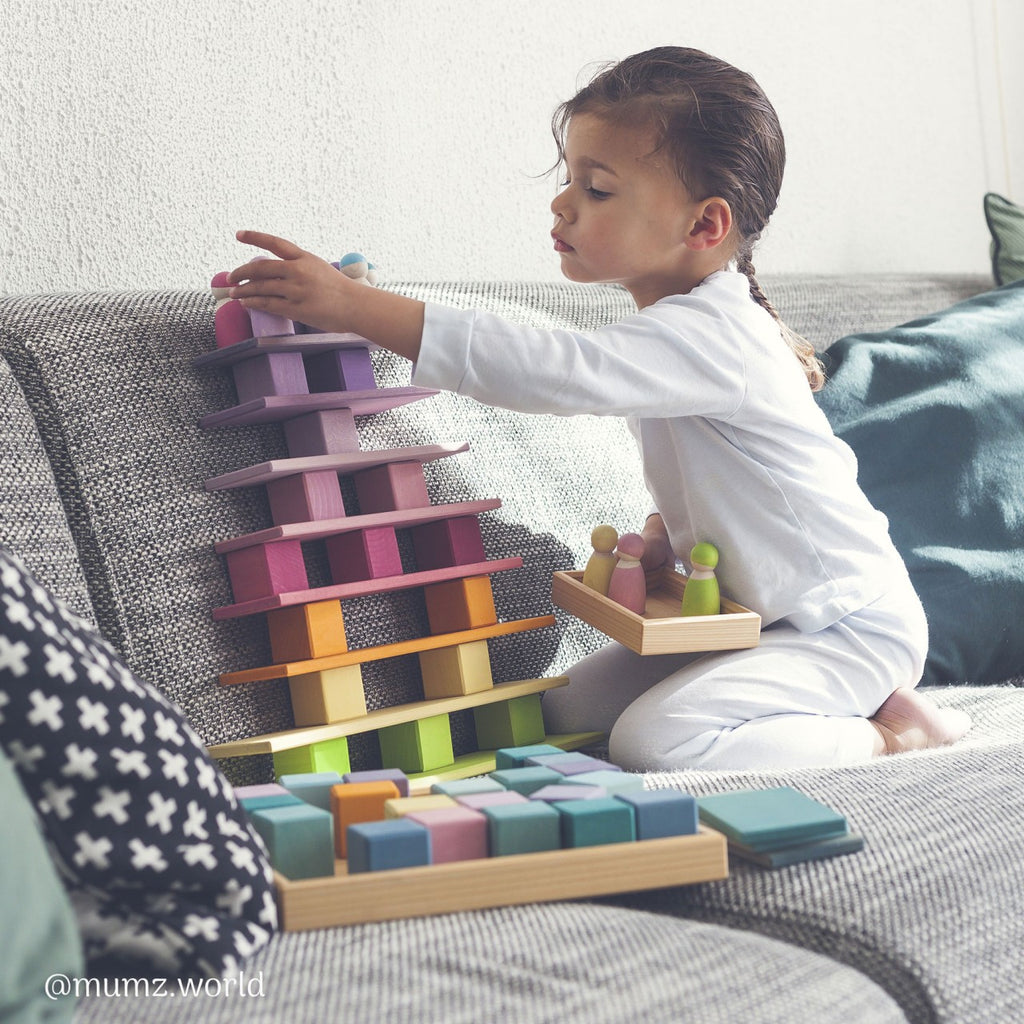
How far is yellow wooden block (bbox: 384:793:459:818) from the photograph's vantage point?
0.72m

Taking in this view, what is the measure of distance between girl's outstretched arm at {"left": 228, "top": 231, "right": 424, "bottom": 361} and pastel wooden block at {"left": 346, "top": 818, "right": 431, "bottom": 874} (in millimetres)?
514

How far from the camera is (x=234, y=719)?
1045 mm

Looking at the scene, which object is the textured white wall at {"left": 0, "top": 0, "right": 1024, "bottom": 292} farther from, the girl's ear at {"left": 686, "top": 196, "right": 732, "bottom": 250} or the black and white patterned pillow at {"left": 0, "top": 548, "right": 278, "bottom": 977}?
the black and white patterned pillow at {"left": 0, "top": 548, "right": 278, "bottom": 977}

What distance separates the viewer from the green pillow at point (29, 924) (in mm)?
493

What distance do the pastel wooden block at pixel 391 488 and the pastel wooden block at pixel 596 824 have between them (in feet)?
1.62

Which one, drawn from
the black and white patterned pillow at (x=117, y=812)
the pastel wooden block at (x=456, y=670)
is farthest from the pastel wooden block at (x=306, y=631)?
the black and white patterned pillow at (x=117, y=812)

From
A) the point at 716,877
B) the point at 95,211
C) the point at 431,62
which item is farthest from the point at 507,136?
the point at 716,877

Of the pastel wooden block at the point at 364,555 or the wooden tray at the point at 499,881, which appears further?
the pastel wooden block at the point at 364,555

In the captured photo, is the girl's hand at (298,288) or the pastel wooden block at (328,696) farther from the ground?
the girl's hand at (298,288)

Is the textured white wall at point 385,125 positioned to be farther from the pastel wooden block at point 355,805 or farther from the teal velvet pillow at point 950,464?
the pastel wooden block at point 355,805

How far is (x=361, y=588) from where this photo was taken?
1.07 meters

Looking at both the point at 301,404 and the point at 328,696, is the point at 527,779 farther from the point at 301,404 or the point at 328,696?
the point at 301,404

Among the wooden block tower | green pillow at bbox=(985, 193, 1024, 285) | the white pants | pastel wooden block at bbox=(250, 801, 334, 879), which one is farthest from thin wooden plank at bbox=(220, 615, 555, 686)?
green pillow at bbox=(985, 193, 1024, 285)

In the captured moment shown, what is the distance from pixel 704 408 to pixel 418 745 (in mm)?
429
